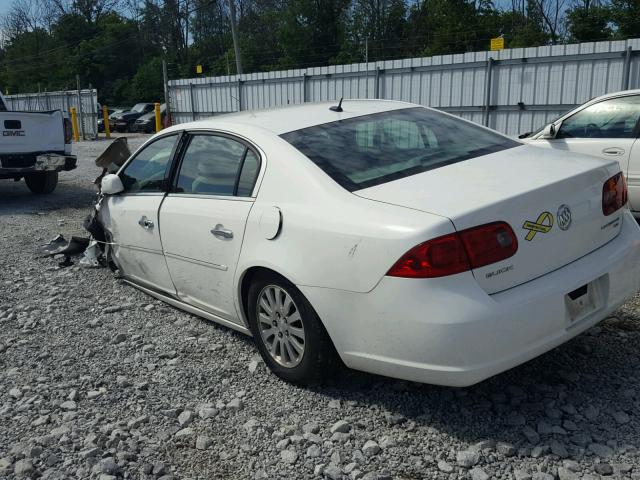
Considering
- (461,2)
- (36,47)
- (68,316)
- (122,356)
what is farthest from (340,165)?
(36,47)

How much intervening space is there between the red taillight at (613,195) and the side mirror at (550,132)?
11.6ft

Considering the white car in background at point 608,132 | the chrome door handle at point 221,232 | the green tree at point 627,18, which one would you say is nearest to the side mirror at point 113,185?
the chrome door handle at point 221,232

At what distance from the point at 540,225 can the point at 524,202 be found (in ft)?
0.43

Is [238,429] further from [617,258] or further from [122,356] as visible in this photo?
[617,258]

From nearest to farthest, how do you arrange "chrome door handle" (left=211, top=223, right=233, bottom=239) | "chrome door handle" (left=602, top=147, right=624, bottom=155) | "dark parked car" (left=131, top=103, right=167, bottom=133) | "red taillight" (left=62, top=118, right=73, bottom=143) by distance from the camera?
"chrome door handle" (left=211, top=223, right=233, bottom=239) → "chrome door handle" (left=602, top=147, right=624, bottom=155) → "red taillight" (left=62, top=118, right=73, bottom=143) → "dark parked car" (left=131, top=103, right=167, bottom=133)

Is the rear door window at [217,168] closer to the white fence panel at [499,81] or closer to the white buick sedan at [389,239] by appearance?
the white buick sedan at [389,239]

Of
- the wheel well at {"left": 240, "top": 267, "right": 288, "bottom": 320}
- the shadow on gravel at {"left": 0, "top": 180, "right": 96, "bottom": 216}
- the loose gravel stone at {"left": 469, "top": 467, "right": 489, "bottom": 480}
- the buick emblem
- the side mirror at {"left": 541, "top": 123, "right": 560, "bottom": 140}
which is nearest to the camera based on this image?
the loose gravel stone at {"left": 469, "top": 467, "right": 489, "bottom": 480}

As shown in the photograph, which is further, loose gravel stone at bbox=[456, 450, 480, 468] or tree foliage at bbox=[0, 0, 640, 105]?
tree foliage at bbox=[0, 0, 640, 105]

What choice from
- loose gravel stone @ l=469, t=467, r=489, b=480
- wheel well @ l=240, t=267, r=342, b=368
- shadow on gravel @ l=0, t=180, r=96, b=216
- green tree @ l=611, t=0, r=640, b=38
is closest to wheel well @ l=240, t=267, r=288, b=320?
wheel well @ l=240, t=267, r=342, b=368

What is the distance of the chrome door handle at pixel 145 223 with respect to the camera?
443 cm

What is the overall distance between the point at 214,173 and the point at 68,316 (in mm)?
1823

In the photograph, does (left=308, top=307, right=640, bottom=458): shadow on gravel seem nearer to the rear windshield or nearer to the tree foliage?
the rear windshield

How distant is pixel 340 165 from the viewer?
3424mm

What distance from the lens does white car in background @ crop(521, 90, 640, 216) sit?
6.29 metres
